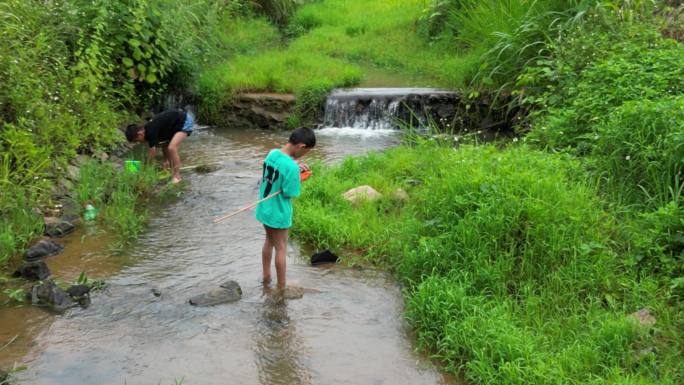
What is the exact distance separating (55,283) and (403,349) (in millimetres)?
2893

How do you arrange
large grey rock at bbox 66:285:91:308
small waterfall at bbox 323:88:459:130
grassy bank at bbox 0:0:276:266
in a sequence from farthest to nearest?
small waterfall at bbox 323:88:459:130 < grassy bank at bbox 0:0:276:266 < large grey rock at bbox 66:285:91:308

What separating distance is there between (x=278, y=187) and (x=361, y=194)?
6.99 ft

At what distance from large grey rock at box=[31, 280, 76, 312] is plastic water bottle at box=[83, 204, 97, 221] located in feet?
6.07

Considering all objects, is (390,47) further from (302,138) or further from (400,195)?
(302,138)

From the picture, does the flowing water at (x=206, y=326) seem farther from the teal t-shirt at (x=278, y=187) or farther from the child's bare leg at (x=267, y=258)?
the teal t-shirt at (x=278, y=187)

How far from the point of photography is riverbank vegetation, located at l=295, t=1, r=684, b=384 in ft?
13.4

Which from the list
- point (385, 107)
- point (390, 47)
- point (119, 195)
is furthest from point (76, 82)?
point (390, 47)

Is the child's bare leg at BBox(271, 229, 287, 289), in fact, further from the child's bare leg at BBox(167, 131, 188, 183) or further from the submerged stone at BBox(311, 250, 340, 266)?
the child's bare leg at BBox(167, 131, 188, 183)

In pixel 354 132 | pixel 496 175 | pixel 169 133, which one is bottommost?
pixel 354 132

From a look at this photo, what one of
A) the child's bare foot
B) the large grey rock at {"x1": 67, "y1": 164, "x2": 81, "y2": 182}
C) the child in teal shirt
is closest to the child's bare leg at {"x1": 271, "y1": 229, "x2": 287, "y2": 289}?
the child in teal shirt

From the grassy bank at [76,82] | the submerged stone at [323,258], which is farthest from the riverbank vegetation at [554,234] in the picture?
the grassy bank at [76,82]

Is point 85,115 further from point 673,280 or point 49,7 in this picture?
point 673,280

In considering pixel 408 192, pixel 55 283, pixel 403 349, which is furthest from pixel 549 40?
pixel 55 283

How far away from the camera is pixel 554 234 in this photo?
16.2ft
